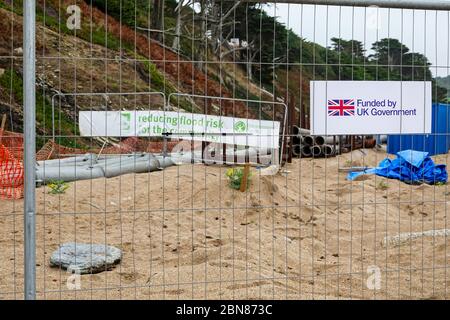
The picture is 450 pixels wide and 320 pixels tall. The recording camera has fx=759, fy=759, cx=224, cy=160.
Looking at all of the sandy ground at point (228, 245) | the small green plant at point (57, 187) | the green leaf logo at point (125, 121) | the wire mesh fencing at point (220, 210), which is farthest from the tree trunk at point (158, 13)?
the green leaf logo at point (125, 121)

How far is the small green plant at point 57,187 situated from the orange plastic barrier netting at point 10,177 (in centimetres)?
57

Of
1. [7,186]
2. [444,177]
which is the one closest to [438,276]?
[7,186]

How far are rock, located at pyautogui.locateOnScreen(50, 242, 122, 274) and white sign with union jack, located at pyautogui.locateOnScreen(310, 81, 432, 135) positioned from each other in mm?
2993

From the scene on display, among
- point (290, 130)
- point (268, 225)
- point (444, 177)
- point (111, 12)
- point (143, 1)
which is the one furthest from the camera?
point (143, 1)

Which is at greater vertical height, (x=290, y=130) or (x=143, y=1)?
(x=143, y=1)

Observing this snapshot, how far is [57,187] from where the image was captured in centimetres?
1155

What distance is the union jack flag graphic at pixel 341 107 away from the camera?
5.96m

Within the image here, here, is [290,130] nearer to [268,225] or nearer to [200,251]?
[268,225]

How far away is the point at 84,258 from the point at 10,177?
546 cm

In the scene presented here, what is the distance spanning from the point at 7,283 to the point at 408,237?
16.8 ft

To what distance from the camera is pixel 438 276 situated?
7.83 m

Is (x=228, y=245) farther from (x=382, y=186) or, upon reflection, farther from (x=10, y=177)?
(x=382, y=186)

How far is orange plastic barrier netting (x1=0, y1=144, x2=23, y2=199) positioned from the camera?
1245cm

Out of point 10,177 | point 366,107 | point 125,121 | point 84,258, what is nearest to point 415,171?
point 10,177
